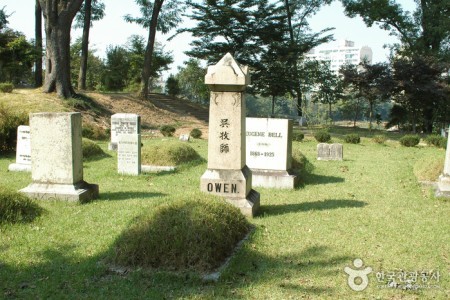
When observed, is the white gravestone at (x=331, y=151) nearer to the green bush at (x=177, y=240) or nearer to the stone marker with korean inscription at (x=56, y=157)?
the stone marker with korean inscription at (x=56, y=157)

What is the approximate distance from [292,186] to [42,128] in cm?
545

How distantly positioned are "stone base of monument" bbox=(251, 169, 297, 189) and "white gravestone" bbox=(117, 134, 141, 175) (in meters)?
3.21

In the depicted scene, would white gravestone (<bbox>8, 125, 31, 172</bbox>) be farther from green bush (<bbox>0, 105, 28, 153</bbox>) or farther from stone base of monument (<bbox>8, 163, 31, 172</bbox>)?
green bush (<bbox>0, 105, 28, 153</bbox>)

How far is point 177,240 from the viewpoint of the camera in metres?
4.95

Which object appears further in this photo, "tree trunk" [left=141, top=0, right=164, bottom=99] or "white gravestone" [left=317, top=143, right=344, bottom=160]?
"tree trunk" [left=141, top=0, right=164, bottom=99]

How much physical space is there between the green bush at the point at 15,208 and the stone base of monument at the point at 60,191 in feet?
3.18

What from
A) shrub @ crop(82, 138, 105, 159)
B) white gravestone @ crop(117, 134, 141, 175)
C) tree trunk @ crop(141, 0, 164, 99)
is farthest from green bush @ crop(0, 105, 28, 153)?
tree trunk @ crop(141, 0, 164, 99)

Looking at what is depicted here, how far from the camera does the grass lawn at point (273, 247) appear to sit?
4.50 m

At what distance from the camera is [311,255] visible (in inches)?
217

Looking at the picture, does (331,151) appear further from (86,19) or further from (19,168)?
(86,19)

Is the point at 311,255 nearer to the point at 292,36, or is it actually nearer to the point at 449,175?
the point at 449,175

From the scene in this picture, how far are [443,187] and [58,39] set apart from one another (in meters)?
20.6

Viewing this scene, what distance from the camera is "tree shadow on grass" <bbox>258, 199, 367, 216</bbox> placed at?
7.64 metres

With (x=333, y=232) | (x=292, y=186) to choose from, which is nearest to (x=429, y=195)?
Result: (x=292, y=186)
